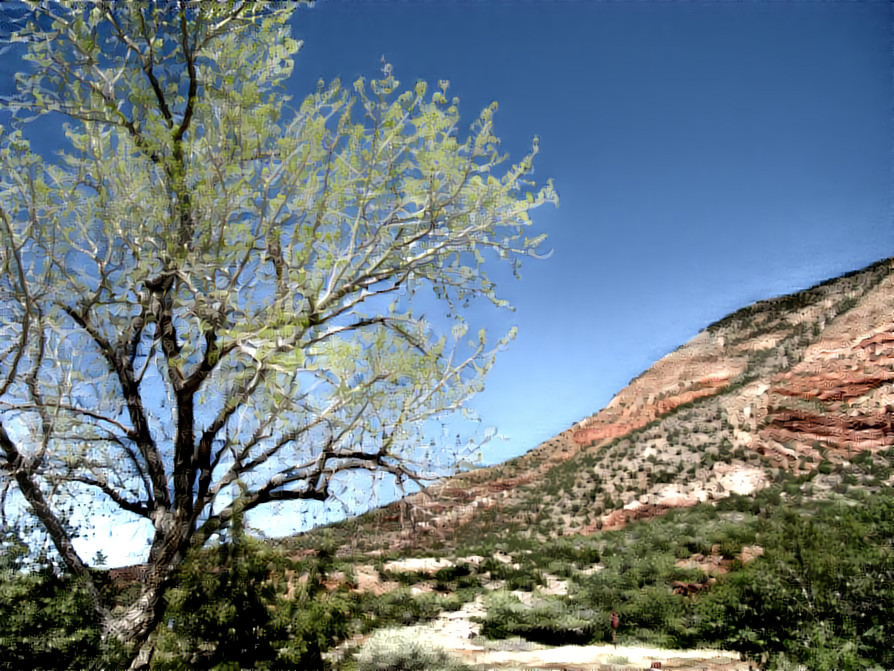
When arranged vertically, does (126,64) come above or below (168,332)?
above

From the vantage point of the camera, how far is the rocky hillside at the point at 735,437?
23.6 metres

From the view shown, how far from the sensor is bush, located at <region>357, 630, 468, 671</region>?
6078 mm

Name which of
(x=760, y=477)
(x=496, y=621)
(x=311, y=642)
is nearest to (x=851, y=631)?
(x=496, y=621)

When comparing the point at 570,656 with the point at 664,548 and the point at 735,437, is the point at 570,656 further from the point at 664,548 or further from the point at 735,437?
the point at 735,437

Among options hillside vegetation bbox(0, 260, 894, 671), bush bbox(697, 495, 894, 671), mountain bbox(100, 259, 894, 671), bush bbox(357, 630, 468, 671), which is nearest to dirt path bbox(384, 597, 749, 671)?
mountain bbox(100, 259, 894, 671)

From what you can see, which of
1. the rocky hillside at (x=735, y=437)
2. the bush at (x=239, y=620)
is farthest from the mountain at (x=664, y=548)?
the rocky hillside at (x=735, y=437)

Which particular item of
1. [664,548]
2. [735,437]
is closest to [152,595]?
[664,548]

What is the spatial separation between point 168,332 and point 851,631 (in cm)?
877

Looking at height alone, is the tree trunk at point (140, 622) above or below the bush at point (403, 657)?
above

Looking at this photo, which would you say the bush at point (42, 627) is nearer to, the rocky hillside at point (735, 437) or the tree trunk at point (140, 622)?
the tree trunk at point (140, 622)

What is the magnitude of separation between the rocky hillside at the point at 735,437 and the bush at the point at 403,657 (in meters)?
8.38

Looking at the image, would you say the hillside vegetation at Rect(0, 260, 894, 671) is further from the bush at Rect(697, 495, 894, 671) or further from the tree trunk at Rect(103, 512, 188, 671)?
the tree trunk at Rect(103, 512, 188, 671)

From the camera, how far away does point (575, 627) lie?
8.98m

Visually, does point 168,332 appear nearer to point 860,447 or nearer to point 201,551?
point 201,551
